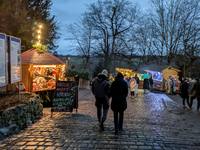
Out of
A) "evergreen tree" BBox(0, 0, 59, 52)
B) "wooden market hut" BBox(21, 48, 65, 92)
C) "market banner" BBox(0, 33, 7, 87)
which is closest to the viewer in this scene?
"market banner" BBox(0, 33, 7, 87)

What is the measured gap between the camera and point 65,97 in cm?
788

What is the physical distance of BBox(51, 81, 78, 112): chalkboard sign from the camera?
764 centimetres

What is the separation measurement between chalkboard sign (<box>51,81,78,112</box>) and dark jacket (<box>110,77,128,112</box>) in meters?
2.80

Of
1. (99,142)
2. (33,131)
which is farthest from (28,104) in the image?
(99,142)

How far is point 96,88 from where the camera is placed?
5.95 meters

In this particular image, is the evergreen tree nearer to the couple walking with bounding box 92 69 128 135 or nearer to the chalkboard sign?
the chalkboard sign

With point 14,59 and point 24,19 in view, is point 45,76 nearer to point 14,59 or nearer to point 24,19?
point 14,59

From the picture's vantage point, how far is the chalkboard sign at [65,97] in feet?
25.1

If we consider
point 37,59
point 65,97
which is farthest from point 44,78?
point 65,97

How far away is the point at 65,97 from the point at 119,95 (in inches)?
126

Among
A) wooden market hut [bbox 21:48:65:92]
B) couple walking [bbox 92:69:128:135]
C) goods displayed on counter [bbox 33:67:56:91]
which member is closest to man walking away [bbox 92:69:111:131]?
couple walking [bbox 92:69:128:135]

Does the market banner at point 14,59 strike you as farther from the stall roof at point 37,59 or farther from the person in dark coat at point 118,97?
the person in dark coat at point 118,97

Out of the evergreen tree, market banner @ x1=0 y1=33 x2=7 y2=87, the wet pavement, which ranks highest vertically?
the evergreen tree

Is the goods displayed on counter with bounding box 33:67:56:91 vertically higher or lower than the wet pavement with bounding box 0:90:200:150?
higher
